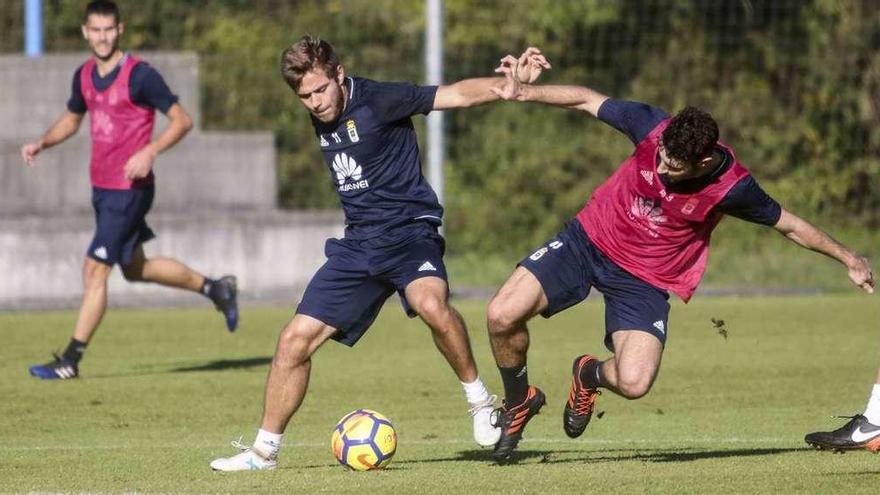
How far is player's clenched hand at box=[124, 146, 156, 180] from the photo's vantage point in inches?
434

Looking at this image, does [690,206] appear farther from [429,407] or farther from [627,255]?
[429,407]

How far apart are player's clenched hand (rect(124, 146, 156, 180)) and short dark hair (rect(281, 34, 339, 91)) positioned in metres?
3.48

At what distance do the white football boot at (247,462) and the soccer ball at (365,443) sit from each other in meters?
0.33

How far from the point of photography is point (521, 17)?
1997 centimetres

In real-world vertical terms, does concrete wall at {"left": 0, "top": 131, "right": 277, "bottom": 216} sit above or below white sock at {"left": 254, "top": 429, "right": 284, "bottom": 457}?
below

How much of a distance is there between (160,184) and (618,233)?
9.97 metres

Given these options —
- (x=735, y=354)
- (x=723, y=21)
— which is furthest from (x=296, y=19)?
(x=735, y=354)

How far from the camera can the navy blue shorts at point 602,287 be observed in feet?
26.8

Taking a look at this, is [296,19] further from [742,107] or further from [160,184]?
[742,107]

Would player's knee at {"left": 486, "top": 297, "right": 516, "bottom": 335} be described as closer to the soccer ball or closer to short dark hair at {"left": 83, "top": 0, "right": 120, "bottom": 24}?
the soccer ball

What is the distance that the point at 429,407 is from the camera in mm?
10289

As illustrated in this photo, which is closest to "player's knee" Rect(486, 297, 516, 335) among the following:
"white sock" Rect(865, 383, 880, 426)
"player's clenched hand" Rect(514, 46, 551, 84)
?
"player's clenched hand" Rect(514, 46, 551, 84)

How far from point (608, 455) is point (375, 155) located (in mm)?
1844

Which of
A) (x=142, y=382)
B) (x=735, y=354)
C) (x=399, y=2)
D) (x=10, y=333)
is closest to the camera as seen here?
(x=142, y=382)
